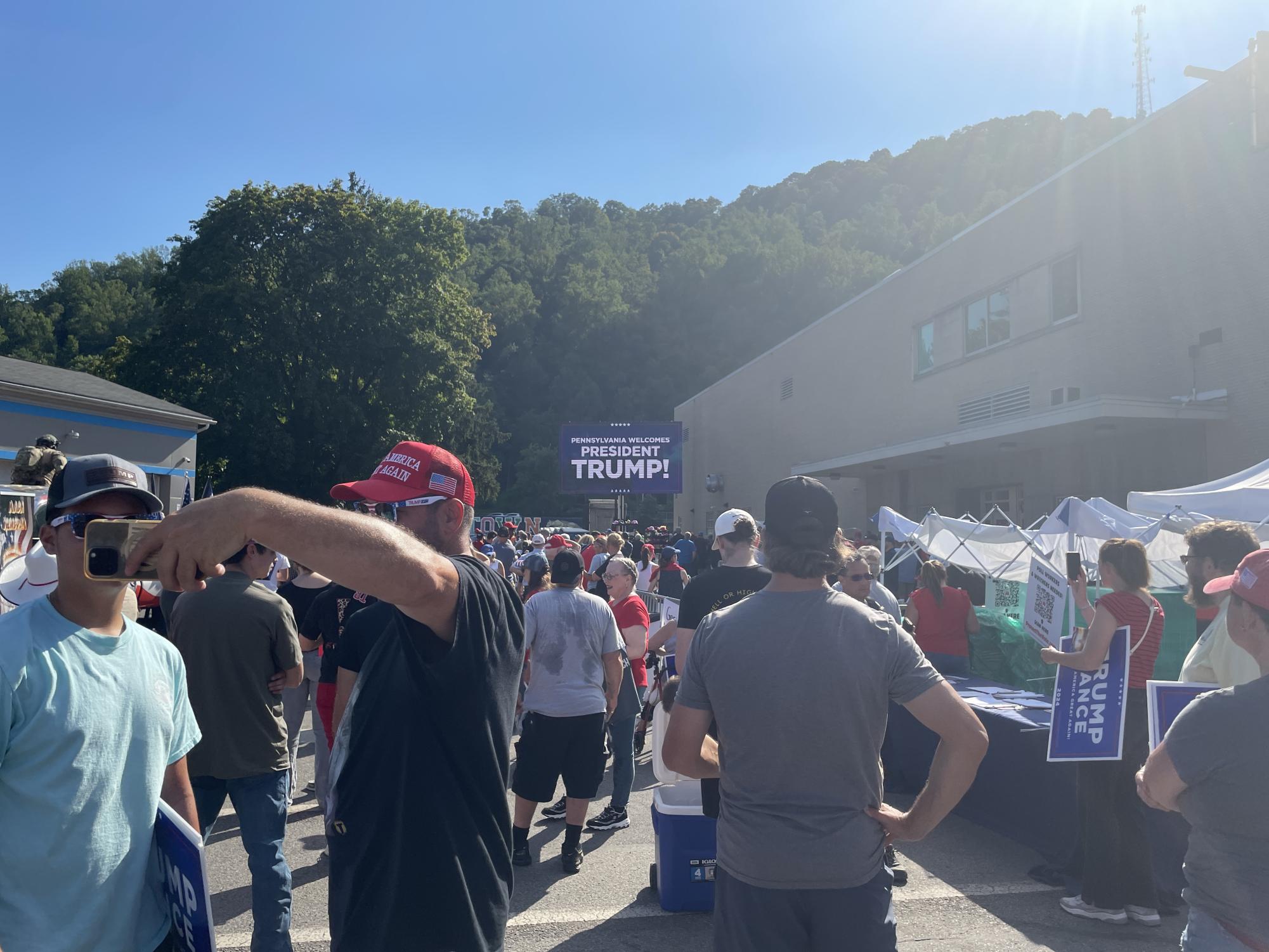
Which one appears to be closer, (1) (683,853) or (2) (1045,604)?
(1) (683,853)

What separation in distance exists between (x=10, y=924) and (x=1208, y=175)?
18.5 m

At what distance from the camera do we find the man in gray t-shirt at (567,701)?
230 inches

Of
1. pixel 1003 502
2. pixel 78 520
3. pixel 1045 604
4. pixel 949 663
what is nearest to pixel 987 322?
pixel 1003 502

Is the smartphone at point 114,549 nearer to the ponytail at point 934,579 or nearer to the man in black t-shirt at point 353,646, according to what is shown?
the man in black t-shirt at point 353,646

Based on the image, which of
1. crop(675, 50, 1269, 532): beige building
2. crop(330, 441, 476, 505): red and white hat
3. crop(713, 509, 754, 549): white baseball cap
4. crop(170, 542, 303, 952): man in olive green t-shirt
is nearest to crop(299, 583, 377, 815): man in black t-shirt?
crop(170, 542, 303, 952): man in olive green t-shirt

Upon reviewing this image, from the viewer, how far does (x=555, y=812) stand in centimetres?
702

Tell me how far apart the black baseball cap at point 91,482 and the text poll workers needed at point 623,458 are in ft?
82.8

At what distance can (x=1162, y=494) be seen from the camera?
8.97m

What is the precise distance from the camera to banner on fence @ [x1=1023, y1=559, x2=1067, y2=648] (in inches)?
276

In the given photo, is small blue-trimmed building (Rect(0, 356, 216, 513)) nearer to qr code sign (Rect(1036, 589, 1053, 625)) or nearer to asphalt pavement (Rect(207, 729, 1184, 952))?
asphalt pavement (Rect(207, 729, 1184, 952))

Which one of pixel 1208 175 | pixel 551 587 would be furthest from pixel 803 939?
pixel 1208 175

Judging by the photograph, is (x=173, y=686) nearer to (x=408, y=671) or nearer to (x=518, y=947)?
(x=408, y=671)

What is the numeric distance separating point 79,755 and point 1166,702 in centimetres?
348

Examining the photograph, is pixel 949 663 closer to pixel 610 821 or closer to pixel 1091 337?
pixel 610 821
